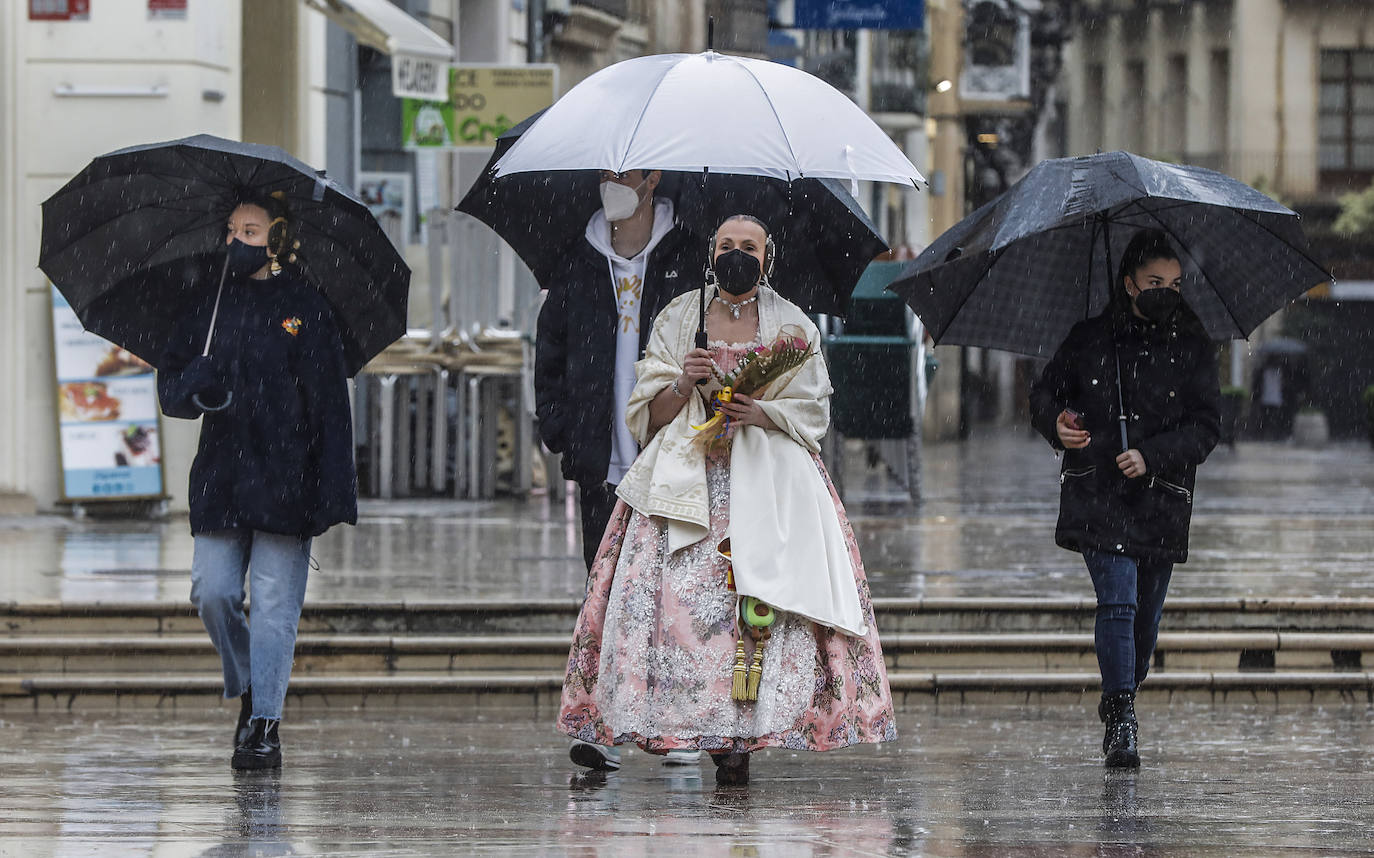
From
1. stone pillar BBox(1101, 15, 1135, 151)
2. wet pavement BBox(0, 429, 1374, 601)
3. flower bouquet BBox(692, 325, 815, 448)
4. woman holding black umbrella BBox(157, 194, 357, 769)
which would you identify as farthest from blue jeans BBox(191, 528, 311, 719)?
stone pillar BBox(1101, 15, 1135, 151)

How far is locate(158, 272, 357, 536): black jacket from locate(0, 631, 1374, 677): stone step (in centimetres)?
227

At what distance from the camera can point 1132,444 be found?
23.0 ft

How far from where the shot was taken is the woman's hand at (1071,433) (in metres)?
7.02

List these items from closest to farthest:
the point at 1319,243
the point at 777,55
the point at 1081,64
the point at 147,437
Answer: the point at 147,437, the point at 777,55, the point at 1319,243, the point at 1081,64

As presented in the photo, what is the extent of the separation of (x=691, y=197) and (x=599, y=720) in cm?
171

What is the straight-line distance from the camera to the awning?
53.6ft

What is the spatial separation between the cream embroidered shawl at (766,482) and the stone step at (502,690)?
2.44m

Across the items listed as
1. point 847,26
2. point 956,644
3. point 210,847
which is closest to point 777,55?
point 847,26

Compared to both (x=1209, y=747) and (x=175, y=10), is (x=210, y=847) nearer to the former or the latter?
(x=1209, y=747)

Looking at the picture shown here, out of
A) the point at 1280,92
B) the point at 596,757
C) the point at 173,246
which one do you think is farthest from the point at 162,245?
the point at 1280,92

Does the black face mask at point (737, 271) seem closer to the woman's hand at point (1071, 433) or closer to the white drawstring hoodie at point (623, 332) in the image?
the white drawstring hoodie at point (623, 332)

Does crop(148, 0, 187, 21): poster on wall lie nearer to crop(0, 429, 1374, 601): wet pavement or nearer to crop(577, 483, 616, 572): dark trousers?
crop(0, 429, 1374, 601): wet pavement

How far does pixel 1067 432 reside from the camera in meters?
7.04

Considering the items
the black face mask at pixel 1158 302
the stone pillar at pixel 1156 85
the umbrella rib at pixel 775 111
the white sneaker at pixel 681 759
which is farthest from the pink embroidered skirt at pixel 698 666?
the stone pillar at pixel 1156 85
